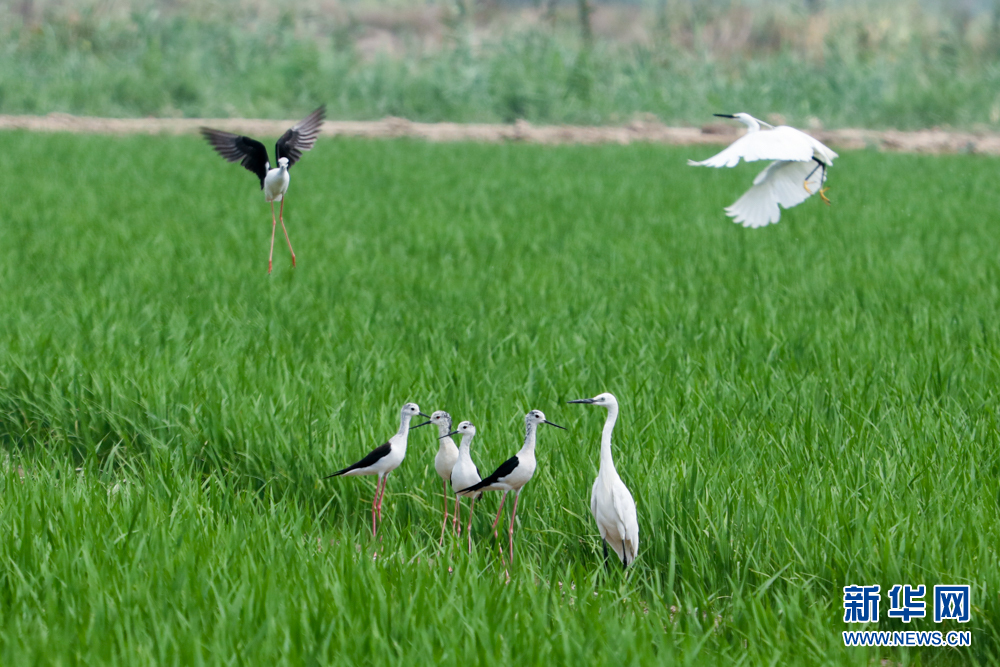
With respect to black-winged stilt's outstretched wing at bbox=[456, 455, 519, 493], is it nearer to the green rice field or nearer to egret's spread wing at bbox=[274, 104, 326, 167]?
the green rice field

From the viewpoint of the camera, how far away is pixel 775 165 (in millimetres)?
1747

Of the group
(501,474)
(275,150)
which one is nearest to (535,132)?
(275,150)

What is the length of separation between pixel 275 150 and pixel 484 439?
1.59 metres

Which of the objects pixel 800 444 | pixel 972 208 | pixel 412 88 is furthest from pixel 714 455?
pixel 412 88

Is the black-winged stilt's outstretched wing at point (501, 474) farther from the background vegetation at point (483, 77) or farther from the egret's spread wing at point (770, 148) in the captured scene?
the background vegetation at point (483, 77)

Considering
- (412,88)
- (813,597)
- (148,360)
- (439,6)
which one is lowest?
(813,597)

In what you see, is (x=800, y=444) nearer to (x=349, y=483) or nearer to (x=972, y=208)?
(x=349, y=483)

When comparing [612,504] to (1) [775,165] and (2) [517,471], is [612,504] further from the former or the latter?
(1) [775,165]

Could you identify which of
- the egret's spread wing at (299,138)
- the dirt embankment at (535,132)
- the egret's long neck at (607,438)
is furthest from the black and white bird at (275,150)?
the dirt embankment at (535,132)

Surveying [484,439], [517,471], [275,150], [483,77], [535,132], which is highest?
[483,77]

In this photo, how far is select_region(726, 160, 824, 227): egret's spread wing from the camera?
5.43ft

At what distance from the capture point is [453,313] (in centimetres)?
582

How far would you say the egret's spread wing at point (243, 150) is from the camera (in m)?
1.98

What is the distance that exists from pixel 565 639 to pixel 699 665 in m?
0.30
